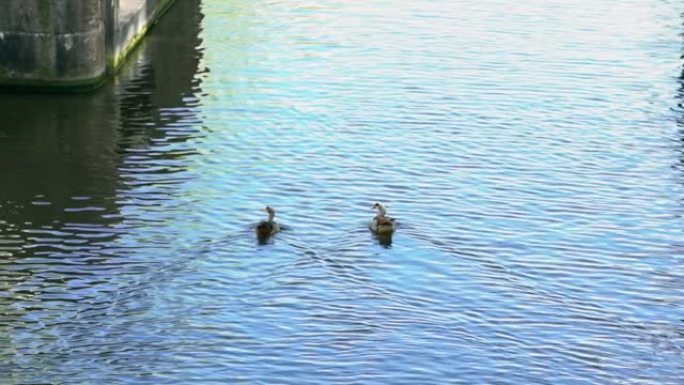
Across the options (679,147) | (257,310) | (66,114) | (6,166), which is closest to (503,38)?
(679,147)

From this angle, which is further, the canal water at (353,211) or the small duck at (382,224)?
the small duck at (382,224)

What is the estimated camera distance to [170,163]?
3850 cm

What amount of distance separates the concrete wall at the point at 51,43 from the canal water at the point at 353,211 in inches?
25.0

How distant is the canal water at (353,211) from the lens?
2702 centimetres

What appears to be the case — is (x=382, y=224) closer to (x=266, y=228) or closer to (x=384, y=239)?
(x=384, y=239)

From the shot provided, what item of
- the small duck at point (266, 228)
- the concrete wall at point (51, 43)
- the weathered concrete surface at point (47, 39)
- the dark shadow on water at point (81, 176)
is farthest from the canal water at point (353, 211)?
the weathered concrete surface at point (47, 39)

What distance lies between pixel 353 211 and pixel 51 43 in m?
12.6

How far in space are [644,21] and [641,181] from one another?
2127 centimetres

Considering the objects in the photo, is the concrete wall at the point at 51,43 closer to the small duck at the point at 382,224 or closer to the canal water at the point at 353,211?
the canal water at the point at 353,211

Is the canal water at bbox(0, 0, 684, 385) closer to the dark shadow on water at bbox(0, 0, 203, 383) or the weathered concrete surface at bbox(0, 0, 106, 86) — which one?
the dark shadow on water at bbox(0, 0, 203, 383)

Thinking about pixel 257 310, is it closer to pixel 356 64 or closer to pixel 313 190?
pixel 313 190

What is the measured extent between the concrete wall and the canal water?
63 cm

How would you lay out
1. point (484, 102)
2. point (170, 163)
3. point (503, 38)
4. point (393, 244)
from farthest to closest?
point (503, 38), point (484, 102), point (170, 163), point (393, 244)

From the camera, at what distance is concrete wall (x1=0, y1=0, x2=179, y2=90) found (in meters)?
42.9
